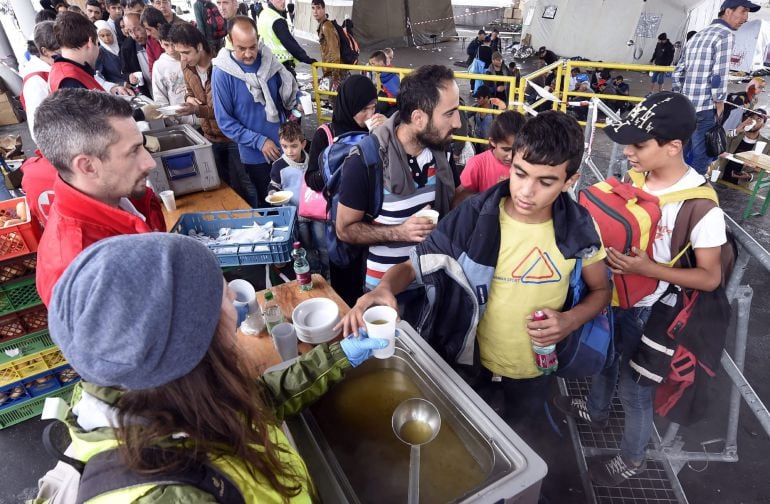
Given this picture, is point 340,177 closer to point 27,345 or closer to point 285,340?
point 285,340

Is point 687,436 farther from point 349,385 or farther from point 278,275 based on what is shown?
point 278,275

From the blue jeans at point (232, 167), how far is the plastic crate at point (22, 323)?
7.54ft

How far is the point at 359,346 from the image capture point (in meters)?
1.53

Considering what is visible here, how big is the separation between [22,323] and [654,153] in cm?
386

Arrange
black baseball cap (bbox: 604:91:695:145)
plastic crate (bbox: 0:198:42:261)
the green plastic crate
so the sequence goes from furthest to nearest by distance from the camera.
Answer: the green plastic crate → plastic crate (bbox: 0:198:42:261) → black baseball cap (bbox: 604:91:695:145)

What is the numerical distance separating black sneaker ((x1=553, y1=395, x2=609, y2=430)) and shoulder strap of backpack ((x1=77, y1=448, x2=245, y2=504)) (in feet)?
8.25

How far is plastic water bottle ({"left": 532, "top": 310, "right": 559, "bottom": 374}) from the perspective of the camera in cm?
189

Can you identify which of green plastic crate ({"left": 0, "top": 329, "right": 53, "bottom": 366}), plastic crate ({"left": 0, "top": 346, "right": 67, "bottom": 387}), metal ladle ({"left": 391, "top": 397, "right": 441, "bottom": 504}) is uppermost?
metal ladle ({"left": 391, "top": 397, "right": 441, "bottom": 504})

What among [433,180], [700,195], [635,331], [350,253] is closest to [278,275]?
[350,253]

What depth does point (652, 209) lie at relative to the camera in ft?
6.58

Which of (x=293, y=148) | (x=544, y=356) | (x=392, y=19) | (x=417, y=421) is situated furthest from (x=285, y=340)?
(x=392, y=19)

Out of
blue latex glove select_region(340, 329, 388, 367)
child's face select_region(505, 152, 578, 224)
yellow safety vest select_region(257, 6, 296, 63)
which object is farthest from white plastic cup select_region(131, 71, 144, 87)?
blue latex glove select_region(340, 329, 388, 367)

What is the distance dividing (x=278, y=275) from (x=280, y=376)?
245cm

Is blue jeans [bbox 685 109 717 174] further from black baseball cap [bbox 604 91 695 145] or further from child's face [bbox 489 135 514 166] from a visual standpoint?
black baseball cap [bbox 604 91 695 145]
